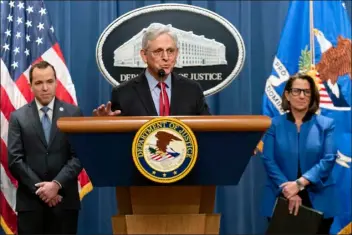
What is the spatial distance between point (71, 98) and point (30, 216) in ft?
3.10

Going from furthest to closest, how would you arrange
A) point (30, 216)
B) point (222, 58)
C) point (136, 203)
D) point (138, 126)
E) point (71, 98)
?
point (222, 58) < point (71, 98) < point (30, 216) < point (136, 203) < point (138, 126)

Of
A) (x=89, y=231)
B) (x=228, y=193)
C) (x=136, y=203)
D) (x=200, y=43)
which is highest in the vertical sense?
(x=200, y=43)

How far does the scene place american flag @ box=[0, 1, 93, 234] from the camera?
3410 mm

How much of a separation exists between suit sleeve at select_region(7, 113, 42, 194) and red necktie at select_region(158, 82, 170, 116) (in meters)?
1.26

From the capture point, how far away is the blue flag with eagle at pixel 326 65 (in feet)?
11.6

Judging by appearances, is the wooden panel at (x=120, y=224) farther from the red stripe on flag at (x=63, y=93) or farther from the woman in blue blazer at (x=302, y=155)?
the red stripe on flag at (x=63, y=93)

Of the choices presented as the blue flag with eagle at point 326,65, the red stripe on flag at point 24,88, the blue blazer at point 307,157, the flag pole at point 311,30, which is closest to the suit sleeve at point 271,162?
the blue blazer at point 307,157

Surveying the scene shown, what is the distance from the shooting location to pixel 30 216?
9.17 feet

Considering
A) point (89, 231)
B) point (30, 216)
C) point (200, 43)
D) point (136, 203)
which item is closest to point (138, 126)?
point (136, 203)

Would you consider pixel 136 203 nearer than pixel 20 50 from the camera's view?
Yes

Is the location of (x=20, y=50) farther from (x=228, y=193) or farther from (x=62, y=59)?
(x=228, y=193)

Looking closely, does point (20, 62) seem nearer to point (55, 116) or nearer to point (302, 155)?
point (55, 116)

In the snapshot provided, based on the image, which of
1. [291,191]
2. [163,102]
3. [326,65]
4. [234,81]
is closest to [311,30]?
[326,65]

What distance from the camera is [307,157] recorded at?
115 inches
